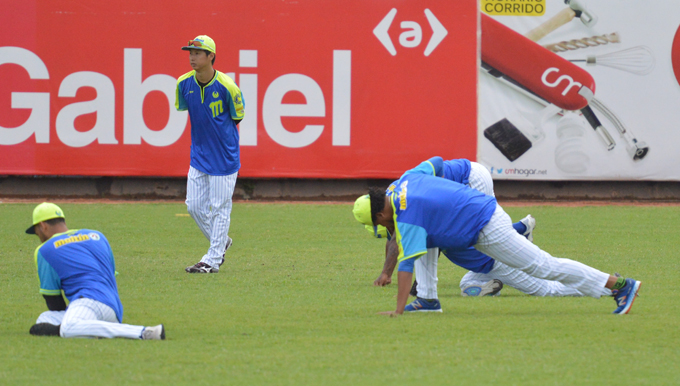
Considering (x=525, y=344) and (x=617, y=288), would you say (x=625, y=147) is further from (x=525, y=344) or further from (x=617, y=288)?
(x=525, y=344)

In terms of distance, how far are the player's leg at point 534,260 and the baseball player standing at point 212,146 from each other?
3549 mm

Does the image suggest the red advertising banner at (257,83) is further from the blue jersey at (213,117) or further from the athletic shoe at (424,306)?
the athletic shoe at (424,306)

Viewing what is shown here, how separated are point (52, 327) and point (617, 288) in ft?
13.3

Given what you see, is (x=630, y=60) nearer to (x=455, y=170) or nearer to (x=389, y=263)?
(x=455, y=170)

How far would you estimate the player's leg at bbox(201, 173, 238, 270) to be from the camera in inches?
343

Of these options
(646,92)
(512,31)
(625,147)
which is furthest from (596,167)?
(512,31)

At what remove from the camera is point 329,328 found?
577 cm

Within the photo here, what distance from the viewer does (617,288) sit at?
613 centimetres

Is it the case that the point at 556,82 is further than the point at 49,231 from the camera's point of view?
Yes

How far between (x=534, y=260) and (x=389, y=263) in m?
1.82

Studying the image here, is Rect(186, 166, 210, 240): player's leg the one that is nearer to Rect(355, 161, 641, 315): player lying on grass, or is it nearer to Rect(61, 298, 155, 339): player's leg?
Rect(355, 161, 641, 315): player lying on grass

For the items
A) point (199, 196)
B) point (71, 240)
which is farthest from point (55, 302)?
point (199, 196)

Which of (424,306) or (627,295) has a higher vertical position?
(627,295)

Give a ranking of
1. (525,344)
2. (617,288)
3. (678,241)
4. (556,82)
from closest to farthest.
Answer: (525,344)
(617,288)
(678,241)
(556,82)
